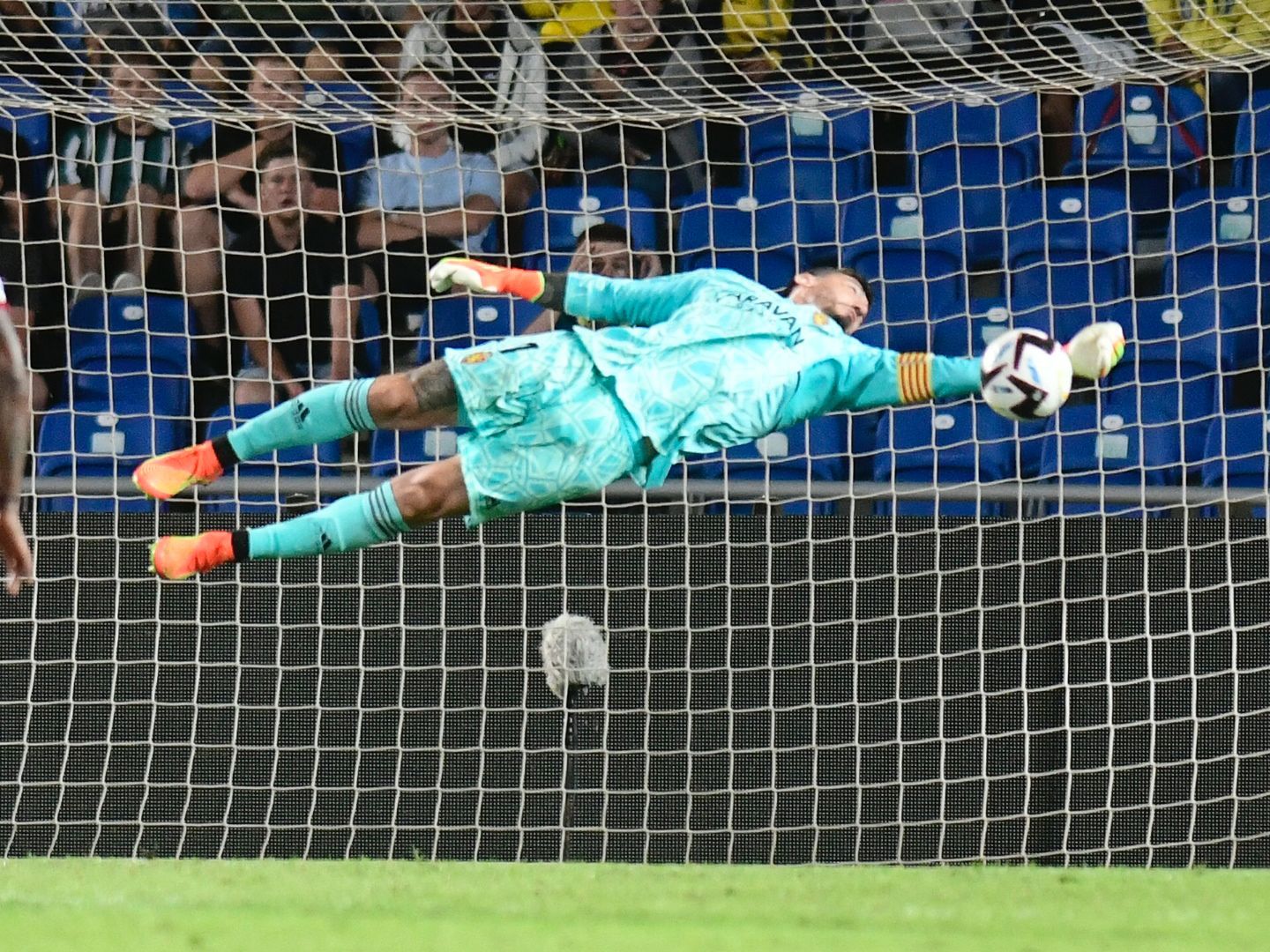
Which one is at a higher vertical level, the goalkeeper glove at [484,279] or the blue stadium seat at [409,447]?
the goalkeeper glove at [484,279]

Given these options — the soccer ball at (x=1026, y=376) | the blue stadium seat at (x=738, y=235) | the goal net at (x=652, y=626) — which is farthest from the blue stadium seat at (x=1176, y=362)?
the soccer ball at (x=1026, y=376)

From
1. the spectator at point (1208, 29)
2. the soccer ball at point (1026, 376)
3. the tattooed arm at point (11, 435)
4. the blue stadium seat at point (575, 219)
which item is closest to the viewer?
the tattooed arm at point (11, 435)

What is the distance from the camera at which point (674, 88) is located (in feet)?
21.5

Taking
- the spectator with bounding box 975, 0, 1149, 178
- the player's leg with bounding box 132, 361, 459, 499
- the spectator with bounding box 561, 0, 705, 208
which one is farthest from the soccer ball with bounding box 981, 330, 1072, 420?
the spectator with bounding box 561, 0, 705, 208

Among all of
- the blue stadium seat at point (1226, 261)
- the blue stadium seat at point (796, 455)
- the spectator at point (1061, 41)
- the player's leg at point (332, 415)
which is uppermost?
the spectator at point (1061, 41)

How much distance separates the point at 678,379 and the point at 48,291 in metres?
3.52

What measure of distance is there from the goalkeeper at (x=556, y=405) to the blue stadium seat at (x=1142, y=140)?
306 centimetres

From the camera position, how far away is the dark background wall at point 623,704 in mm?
6320

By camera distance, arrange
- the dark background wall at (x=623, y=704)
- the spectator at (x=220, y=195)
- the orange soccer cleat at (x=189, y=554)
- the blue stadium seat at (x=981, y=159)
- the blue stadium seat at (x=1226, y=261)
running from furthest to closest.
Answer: the blue stadium seat at (x=981, y=159) → the blue stadium seat at (x=1226, y=261) → the spectator at (x=220, y=195) → the dark background wall at (x=623, y=704) → the orange soccer cleat at (x=189, y=554)

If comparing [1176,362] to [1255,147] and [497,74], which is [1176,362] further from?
[497,74]

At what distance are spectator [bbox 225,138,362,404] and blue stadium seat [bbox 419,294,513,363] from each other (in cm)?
35

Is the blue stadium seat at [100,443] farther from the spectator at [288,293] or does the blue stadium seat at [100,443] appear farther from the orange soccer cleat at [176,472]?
the orange soccer cleat at [176,472]

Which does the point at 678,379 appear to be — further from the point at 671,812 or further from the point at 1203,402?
the point at 1203,402

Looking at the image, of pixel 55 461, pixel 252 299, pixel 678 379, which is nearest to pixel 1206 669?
pixel 678 379
